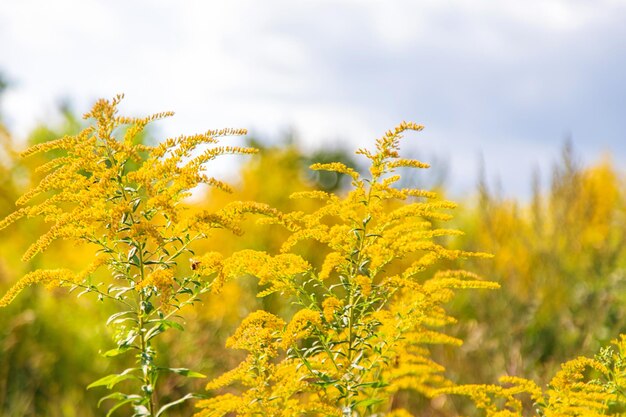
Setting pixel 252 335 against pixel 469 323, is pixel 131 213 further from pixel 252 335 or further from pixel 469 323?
pixel 469 323

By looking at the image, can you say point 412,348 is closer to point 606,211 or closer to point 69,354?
point 69,354

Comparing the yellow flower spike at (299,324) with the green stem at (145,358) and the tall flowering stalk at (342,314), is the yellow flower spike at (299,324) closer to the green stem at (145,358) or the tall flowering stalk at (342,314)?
the tall flowering stalk at (342,314)

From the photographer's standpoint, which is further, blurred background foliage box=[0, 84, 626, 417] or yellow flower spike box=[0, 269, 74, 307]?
blurred background foliage box=[0, 84, 626, 417]

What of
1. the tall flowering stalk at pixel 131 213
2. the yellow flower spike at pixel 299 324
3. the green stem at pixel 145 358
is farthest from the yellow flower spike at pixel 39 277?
the yellow flower spike at pixel 299 324

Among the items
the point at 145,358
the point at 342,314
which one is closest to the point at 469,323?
the point at 342,314

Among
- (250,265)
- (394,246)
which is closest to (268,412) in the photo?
(250,265)

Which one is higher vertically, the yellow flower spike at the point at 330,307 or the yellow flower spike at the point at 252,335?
the yellow flower spike at the point at 330,307

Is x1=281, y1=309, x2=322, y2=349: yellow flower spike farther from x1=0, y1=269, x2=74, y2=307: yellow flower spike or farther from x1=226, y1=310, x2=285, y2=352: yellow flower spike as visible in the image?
x1=0, y1=269, x2=74, y2=307: yellow flower spike

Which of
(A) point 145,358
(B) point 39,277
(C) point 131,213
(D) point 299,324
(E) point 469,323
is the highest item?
(C) point 131,213

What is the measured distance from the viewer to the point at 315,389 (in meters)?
4.25

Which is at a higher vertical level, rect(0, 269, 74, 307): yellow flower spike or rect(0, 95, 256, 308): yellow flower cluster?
rect(0, 95, 256, 308): yellow flower cluster

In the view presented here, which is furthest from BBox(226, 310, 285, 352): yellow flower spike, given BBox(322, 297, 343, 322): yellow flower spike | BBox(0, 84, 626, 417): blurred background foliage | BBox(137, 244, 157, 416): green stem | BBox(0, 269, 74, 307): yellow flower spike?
BBox(0, 84, 626, 417): blurred background foliage

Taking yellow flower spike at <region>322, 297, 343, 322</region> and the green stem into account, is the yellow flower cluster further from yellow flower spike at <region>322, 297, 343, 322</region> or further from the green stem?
yellow flower spike at <region>322, 297, 343, 322</region>

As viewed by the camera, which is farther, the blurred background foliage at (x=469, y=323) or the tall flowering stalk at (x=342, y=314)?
the blurred background foliage at (x=469, y=323)
